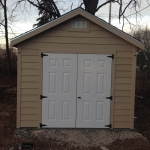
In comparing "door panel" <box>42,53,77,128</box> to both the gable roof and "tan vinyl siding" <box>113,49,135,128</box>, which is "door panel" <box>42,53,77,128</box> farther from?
"tan vinyl siding" <box>113,49,135,128</box>

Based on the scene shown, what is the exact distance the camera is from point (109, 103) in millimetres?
7543

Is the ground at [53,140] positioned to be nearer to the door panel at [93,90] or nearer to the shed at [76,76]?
the shed at [76,76]

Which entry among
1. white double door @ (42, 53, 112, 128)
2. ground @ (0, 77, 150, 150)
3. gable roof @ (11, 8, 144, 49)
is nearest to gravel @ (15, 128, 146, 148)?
ground @ (0, 77, 150, 150)

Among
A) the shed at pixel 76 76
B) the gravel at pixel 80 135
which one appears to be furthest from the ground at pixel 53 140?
the shed at pixel 76 76

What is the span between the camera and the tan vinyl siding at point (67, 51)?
727cm

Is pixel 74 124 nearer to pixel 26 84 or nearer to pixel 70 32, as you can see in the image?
pixel 26 84

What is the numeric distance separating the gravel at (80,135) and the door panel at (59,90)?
13.6 inches

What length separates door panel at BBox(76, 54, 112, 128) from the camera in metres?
7.38

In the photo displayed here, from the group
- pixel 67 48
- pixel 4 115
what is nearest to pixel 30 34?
pixel 67 48

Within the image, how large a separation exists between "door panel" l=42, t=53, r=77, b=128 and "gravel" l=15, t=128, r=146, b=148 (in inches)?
13.6

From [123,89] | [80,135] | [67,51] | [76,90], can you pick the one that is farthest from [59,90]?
[123,89]

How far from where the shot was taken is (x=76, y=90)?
292 inches

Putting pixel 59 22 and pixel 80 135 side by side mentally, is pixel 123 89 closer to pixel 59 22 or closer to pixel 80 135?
pixel 80 135

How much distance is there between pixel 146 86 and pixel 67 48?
6.93 m
